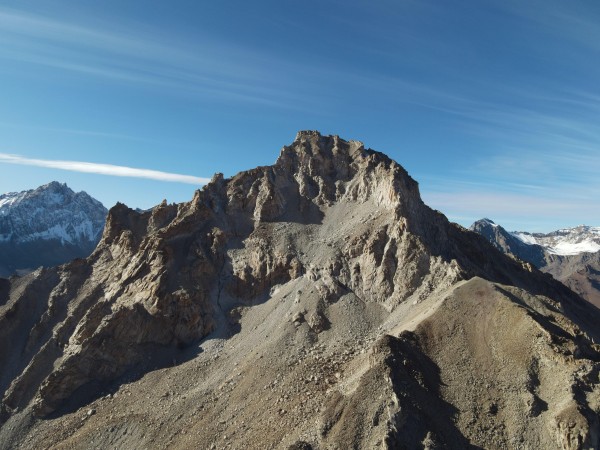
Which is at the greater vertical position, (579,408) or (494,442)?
(579,408)

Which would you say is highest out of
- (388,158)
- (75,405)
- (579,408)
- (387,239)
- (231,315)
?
(388,158)

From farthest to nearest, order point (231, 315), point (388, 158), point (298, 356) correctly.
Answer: point (388, 158), point (231, 315), point (298, 356)

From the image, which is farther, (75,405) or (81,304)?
(81,304)

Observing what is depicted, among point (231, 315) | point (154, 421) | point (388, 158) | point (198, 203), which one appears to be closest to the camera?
point (154, 421)

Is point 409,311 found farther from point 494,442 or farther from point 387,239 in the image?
point 494,442

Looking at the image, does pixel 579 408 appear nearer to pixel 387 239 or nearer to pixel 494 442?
pixel 494 442

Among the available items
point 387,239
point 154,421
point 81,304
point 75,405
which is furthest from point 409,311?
point 81,304
